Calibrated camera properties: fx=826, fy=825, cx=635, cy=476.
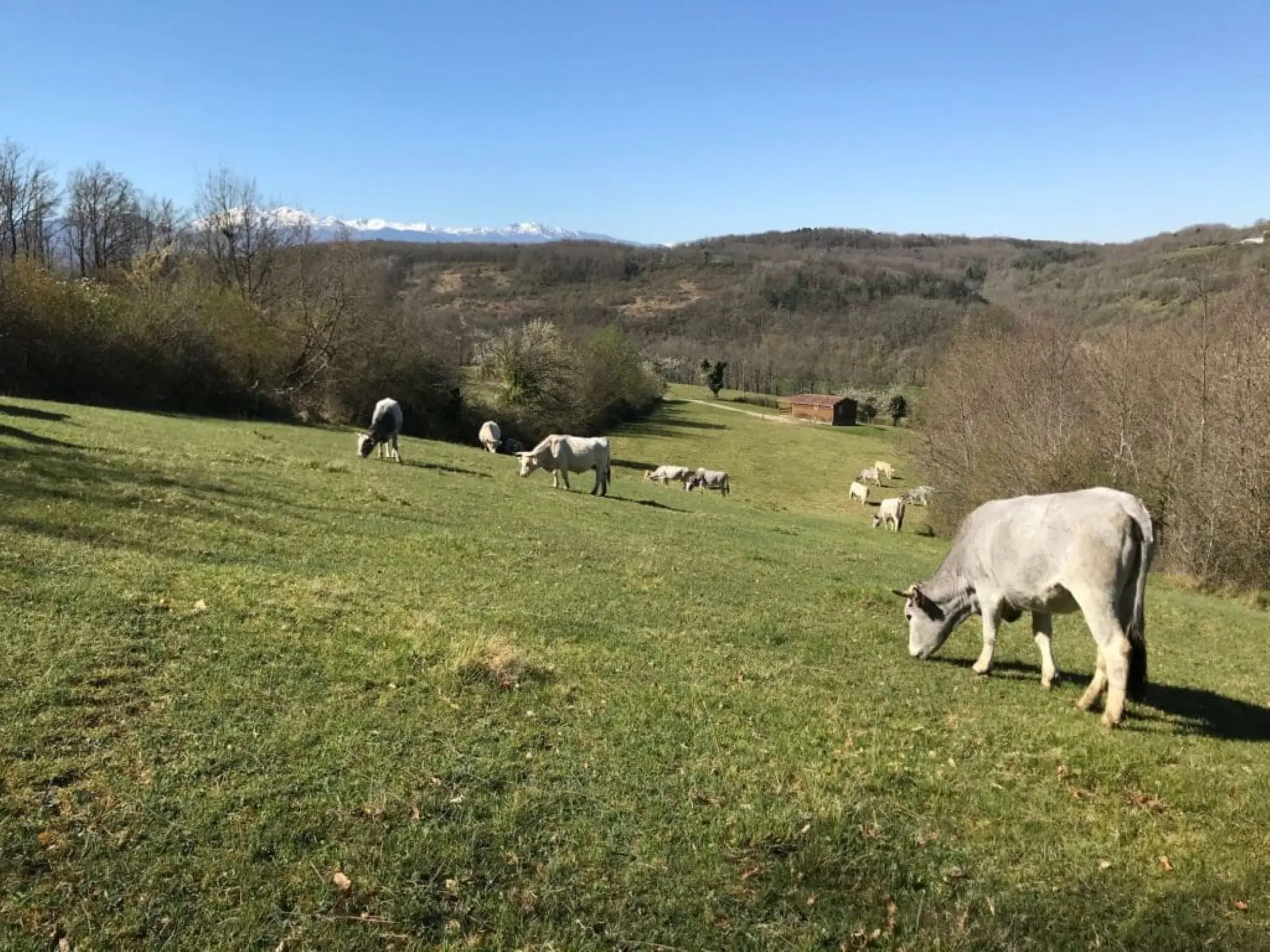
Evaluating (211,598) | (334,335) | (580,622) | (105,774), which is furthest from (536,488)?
(334,335)

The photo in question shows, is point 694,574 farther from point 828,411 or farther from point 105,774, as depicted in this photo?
point 828,411

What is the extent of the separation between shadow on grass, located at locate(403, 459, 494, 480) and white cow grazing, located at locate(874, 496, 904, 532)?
2464 cm

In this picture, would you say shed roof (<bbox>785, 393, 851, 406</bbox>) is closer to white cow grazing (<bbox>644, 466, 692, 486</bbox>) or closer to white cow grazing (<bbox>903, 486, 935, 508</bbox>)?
white cow grazing (<bbox>903, 486, 935, 508</bbox>)

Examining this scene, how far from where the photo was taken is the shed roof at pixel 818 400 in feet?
364

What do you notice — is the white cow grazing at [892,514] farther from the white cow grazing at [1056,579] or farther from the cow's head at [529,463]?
the white cow grazing at [1056,579]

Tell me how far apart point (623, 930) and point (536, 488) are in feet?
73.9

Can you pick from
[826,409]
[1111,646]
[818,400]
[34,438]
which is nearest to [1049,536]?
[1111,646]

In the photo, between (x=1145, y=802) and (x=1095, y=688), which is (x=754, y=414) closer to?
(x=1095, y=688)

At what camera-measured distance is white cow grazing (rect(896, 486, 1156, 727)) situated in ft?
28.8

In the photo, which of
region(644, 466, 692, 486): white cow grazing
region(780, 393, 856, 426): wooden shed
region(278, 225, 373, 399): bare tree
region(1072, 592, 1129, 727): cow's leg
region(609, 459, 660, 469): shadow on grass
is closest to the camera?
region(1072, 592, 1129, 727): cow's leg

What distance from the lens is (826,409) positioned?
110 metres

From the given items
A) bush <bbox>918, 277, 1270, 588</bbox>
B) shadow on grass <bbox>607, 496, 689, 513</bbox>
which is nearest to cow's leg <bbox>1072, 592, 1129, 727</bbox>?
shadow on grass <bbox>607, 496, 689, 513</bbox>

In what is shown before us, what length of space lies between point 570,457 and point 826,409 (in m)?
85.2

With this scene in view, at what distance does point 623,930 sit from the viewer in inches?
191
